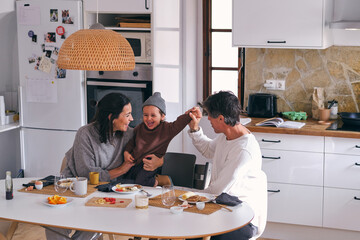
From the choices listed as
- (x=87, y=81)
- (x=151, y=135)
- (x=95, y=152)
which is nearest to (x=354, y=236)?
(x=151, y=135)

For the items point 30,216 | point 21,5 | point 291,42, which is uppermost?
point 21,5

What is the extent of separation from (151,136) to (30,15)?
2.01m

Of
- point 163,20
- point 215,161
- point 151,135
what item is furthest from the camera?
point 163,20

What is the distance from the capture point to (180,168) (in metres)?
3.74

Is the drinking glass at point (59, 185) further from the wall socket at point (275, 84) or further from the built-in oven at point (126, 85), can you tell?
the wall socket at point (275, 84)

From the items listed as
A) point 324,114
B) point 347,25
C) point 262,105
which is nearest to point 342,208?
point 324,114

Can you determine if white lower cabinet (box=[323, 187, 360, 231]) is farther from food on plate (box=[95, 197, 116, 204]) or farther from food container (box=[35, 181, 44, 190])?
food container (box=[35, 181, 44, 190])

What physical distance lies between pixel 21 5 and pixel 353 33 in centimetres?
284

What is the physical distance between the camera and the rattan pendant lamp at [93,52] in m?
3.05

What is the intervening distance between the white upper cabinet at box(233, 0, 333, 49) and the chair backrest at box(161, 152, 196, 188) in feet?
4.42

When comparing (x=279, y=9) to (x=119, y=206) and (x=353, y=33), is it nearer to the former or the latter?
(x=353, y=33)

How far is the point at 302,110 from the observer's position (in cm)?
498

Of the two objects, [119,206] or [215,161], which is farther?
[215,161]

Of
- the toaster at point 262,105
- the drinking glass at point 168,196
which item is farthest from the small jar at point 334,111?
the drinking glass at point 168,196
